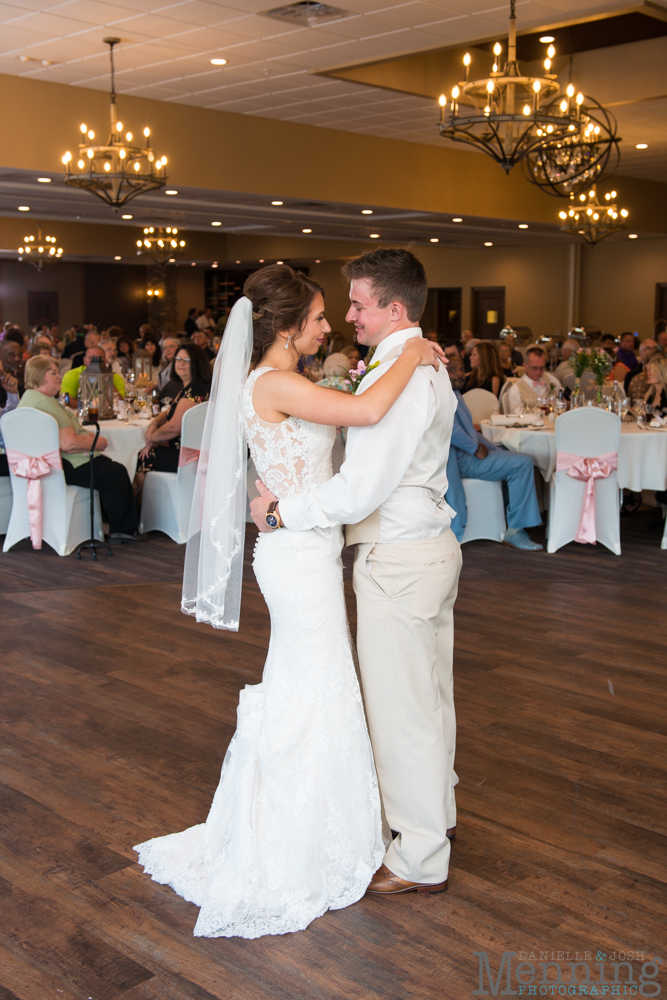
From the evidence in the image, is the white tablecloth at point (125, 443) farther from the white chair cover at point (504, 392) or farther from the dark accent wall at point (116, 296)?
the dark accent wall at point (116, 296)

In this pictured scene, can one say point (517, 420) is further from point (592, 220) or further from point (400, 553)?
point (592, 220)

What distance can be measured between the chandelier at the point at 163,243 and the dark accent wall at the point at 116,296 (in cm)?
773

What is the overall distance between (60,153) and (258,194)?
2464 mm

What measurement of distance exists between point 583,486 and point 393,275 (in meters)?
4.44


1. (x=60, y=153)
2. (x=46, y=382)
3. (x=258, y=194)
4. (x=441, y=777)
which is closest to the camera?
(x=441, y=777)

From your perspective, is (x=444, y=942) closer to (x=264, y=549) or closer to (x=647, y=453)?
(x=264, y=549)

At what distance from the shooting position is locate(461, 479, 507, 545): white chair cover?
682 cm

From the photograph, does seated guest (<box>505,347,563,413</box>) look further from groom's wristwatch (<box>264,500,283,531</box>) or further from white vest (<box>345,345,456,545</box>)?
groom's wristwatch (<box>264,500,283,531</box>)

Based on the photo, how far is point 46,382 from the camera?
6535mm

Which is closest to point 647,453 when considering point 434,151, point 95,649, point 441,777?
point 95,649

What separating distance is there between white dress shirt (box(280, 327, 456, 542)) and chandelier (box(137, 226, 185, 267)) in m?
14.6

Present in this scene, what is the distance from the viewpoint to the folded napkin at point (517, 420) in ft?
24.0

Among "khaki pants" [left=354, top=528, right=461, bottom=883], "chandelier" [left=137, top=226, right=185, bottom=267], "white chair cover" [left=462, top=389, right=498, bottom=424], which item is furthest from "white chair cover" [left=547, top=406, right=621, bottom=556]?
"chandelier" [left=137, top=226, right=185, bottom=267]

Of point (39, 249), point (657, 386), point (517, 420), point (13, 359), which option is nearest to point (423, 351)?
point (517, 420)
